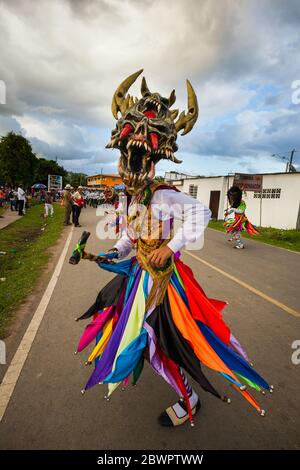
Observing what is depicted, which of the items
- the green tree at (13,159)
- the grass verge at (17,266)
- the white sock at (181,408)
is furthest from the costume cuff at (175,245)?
the green tree at (13,159)

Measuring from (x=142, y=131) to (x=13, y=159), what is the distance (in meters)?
42.1

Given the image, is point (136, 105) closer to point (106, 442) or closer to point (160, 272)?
point (160, 272)

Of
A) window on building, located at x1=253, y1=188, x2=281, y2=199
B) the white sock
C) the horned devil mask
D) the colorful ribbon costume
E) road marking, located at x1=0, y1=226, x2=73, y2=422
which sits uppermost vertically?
window on building, located at x1=253, y1=188, x2=281, y2=199

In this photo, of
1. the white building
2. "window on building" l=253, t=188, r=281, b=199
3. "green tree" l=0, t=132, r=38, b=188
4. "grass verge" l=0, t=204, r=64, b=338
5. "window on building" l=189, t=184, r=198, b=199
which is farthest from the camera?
"green tree" l=0, t=132, r=38, b=188

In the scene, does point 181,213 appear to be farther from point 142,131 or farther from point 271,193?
point 271,193

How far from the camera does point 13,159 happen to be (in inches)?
1508

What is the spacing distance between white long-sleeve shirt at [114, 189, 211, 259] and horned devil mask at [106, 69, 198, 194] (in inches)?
8.2

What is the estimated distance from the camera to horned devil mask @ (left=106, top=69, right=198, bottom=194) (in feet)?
6.69

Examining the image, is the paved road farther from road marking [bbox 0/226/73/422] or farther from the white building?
the white building

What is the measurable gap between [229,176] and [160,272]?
77.0 ft

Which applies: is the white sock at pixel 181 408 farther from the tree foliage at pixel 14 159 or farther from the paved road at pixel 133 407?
the tree foliage at pixel 14 159

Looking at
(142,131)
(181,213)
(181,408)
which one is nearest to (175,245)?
(181,213)

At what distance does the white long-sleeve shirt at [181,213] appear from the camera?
2.08m

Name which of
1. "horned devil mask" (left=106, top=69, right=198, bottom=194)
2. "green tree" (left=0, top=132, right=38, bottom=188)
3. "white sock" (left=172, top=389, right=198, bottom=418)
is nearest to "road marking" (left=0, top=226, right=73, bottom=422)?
"white sock" (left=172, top=389, right=198, bottom=418)
